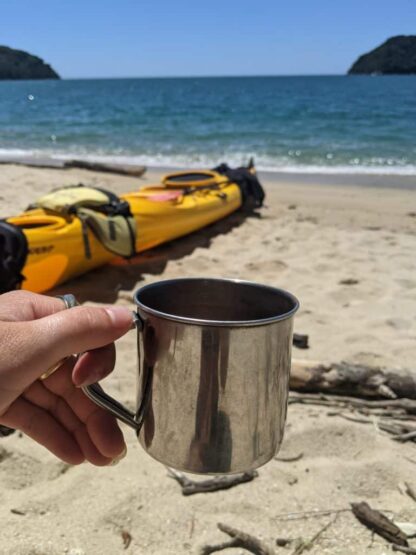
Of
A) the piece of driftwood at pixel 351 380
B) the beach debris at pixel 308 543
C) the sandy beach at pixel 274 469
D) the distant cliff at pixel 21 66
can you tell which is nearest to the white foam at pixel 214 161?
the sandy beach at pixel 274 469

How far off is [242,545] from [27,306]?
1035 mm

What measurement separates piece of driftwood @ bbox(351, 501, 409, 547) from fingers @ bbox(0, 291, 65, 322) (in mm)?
1217

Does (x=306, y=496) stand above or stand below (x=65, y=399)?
below

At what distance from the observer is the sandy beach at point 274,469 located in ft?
6.07

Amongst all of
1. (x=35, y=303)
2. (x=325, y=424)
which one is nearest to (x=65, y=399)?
(x=35, y=303)

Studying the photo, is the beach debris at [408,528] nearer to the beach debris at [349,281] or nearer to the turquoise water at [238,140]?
the beach debris at [349,281]

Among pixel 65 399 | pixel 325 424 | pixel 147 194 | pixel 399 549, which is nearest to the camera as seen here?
pixel 65 399

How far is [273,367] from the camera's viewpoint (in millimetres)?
1145

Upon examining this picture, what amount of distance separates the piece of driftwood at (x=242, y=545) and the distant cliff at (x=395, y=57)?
100523mm

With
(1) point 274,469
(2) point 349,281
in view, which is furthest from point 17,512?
(2) point 349,281

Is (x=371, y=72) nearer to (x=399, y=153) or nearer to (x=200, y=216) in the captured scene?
(x=399, y=153)

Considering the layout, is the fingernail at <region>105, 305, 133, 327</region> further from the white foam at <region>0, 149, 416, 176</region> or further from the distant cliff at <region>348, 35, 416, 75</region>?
the distant cliff at <region>348, 35, 416, 75</region>

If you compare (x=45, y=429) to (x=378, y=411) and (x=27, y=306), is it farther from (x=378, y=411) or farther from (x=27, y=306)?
(x=378, y=411)

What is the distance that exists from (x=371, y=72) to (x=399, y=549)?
4339 inches
